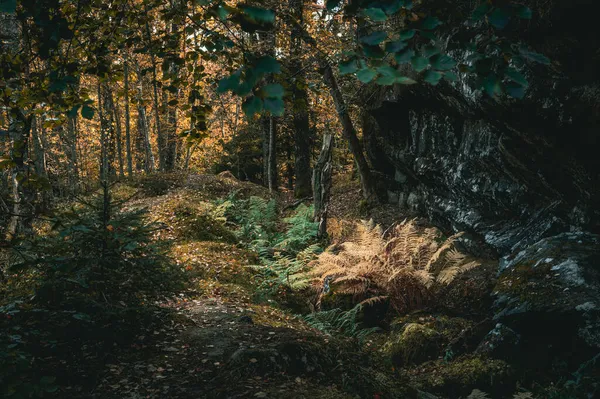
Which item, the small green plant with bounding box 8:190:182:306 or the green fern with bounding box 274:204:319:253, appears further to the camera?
the green fern with bounding box 274:204:319:253

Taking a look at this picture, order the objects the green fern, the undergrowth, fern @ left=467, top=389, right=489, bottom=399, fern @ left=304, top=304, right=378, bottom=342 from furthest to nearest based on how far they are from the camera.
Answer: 1. the green fern
2. fern @ left=304, top=304, right=378, bottom=342
3. fern @ left=467, top=389, right=489, bottom=399
4. the undergrowth

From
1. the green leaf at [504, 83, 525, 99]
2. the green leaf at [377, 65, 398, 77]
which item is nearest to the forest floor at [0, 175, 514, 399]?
the green leaf at [377, 65, 398, 77]

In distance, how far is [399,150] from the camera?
10.4 metres

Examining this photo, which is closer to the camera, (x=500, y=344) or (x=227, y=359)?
(x=227, y=359)

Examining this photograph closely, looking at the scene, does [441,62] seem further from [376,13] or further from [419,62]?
[376,13]

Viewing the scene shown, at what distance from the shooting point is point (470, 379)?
446 centimetres

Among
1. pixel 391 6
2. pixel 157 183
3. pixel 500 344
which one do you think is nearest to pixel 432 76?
pixel 391 6

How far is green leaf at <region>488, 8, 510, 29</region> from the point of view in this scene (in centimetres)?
145

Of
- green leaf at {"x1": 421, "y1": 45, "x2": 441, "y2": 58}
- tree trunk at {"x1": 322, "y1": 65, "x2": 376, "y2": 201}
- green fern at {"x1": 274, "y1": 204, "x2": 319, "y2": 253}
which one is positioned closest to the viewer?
green leaf at {"x1": 421, "y1": 45, "x2": 441, "y2": 58}

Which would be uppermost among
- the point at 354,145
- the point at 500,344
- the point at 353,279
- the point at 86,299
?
the point at 354,145

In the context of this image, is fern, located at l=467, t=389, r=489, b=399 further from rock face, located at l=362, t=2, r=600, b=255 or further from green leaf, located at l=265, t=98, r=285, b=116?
green leaf, located at l=265, t=98, r=285, b=116

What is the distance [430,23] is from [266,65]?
596mm

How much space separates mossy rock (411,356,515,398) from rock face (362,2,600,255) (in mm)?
2345

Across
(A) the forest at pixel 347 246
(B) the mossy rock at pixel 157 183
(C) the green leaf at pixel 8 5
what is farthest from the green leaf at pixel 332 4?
(B) the mossy rock at pixel 157 183
